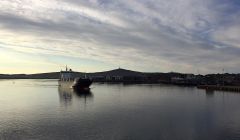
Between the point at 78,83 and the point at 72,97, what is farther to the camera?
the point at 78,83

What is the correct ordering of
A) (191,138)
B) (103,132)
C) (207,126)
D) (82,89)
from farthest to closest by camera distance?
1. (82,89)
2. (207,126)
3. (103,132)
4. (191,138)

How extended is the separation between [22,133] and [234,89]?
4680 inches

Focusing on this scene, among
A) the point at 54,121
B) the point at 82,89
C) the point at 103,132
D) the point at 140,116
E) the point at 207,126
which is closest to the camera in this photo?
Result: the point at 103,132

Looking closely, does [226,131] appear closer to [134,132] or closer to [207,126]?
[207,126]

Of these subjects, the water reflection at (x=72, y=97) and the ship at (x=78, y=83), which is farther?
the ship at (x=78, y=83)

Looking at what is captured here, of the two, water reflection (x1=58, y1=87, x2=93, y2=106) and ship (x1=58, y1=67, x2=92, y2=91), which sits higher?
ship (x1=58, y1=67, x2=92, y2=91)

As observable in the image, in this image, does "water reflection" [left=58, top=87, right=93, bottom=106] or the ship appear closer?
"water reflection" [left=58, top=87, right=93, bottom=106]

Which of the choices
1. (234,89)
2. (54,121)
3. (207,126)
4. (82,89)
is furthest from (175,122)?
(234,89)

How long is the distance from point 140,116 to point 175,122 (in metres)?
7.26

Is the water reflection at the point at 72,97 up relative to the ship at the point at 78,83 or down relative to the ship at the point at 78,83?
down

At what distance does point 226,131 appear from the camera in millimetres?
39031

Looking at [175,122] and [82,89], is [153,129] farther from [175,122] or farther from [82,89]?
[82,89]

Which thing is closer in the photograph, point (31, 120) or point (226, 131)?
point (226, 131)

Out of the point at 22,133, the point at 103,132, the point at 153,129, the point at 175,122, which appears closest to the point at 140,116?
the point at 175,122
